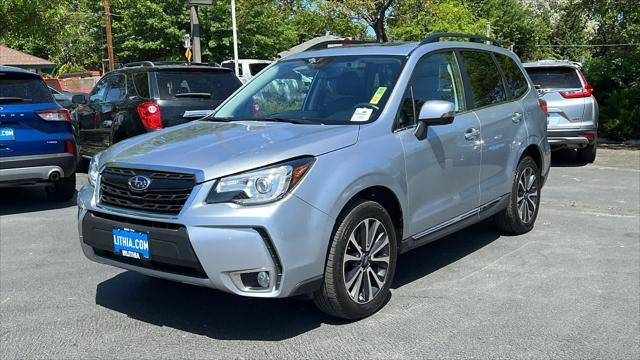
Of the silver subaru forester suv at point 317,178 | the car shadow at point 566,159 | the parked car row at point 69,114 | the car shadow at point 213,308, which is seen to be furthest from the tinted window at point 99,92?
the car shadow at point 566,159

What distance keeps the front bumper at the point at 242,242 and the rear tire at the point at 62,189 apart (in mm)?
4987

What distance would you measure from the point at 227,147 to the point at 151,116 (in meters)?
4.40

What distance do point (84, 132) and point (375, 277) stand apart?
7354 millimetres

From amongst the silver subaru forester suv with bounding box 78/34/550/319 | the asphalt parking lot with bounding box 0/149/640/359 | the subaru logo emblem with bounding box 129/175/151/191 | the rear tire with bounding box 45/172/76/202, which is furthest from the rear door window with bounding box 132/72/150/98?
the subaru logo emblem with bounding box 129/175/151/191

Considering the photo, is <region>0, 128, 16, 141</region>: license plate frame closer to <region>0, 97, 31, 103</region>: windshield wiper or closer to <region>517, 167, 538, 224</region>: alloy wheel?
<region>0, 97, 31, 103</region>: windshield wiper

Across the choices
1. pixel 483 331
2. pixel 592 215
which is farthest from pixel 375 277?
pixel 592 215

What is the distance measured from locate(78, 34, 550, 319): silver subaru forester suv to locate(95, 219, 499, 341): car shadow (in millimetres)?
358

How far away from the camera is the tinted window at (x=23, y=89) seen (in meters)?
7.28

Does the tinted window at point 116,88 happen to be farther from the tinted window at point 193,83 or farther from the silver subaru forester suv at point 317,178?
the silver subaru forester suv at point 317,178

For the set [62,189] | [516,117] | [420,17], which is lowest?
[62,189]

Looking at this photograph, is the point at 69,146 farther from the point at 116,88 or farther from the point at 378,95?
the point at 378,95

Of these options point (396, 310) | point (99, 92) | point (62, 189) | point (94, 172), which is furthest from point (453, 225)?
point (99, 92)

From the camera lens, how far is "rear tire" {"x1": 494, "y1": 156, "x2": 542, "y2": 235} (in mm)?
5934

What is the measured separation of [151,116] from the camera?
311 inches
